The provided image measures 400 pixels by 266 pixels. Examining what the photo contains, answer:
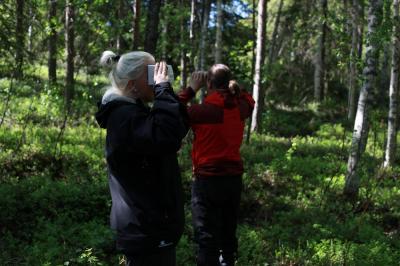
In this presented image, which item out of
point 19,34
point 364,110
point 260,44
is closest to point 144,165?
point 19,34

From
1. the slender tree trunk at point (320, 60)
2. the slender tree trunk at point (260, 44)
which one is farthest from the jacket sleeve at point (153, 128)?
the slender tree trunk at point (320, 60)

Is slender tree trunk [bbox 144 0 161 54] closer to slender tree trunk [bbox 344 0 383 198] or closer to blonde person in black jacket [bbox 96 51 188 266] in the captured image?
slender tree trunk [bbox 344 0 383 198]

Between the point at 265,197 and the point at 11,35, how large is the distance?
5969 mm

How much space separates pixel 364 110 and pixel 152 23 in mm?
4595

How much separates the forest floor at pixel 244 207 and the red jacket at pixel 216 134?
1.61m

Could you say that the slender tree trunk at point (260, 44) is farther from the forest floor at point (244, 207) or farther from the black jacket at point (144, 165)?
the black jacket at point (144, 165)

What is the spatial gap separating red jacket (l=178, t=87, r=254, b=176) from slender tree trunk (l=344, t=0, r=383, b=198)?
15.8 ft

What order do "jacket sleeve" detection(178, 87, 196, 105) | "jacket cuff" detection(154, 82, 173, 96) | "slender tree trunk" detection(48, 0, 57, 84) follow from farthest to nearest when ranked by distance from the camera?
"slender tree trunk" detection(48, 0, 57, 84) < "jacket sleeve" detection(178, 87, 196, 105) < "jacket cuff" detection(154, 82, 173, 96)

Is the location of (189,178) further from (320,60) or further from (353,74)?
(320,60)

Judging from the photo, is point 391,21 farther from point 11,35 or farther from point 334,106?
point 334,106

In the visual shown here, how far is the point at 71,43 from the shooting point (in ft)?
50.0

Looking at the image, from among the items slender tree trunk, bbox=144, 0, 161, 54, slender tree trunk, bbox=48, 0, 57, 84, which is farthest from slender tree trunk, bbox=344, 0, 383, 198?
slender tree trunk, bbox=48, 0, 57, 84

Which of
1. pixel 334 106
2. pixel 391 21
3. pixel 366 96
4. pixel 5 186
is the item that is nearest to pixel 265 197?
pixel 366 96

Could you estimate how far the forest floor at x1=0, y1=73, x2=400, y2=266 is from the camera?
20.7 ft
